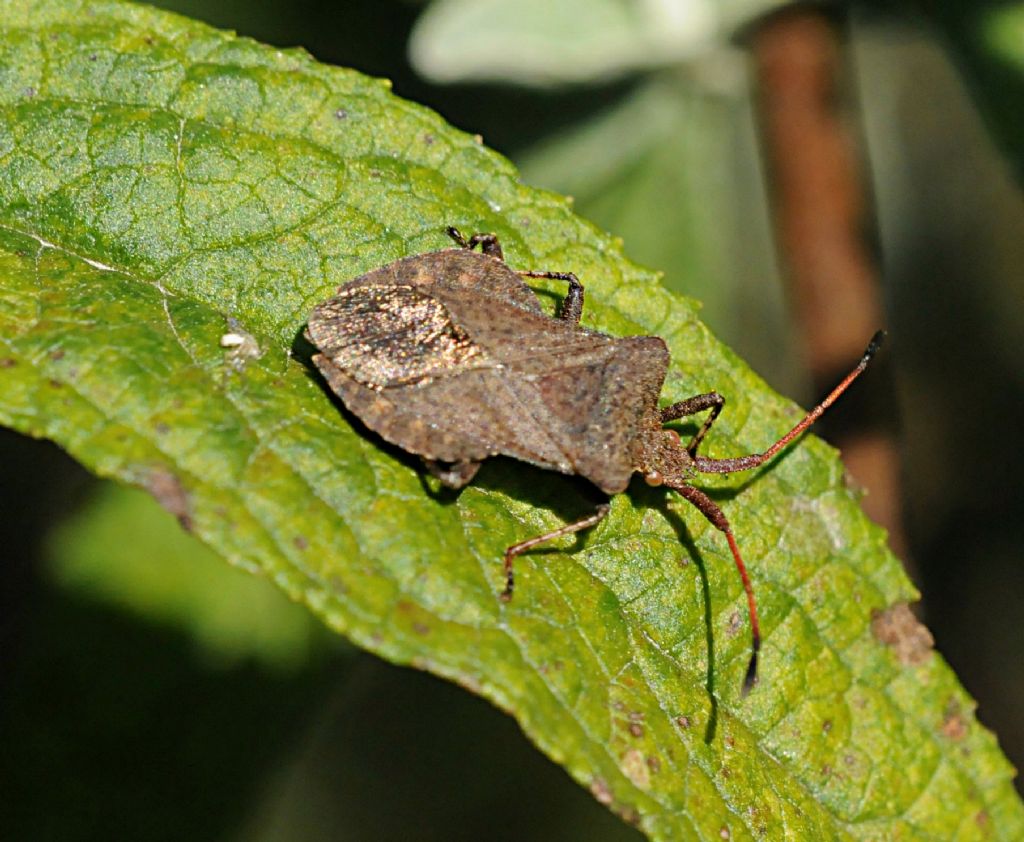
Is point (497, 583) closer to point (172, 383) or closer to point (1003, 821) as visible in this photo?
point (172, 383)

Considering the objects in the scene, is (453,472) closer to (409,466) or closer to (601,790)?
(409,466)

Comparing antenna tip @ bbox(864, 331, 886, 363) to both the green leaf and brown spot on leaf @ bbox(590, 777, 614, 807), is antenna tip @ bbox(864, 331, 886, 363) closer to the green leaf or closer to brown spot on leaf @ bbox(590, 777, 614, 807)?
Answer: the green leaf

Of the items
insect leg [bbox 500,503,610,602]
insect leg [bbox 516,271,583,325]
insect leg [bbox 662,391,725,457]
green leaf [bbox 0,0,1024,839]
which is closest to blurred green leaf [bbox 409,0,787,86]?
green leaf [bbox 0,0,1024,839]

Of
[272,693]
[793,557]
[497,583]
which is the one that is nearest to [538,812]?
[272,693]

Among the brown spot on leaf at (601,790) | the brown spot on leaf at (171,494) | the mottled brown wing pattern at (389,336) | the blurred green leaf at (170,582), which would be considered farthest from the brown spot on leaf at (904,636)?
the blurred green leaf at (170,582)

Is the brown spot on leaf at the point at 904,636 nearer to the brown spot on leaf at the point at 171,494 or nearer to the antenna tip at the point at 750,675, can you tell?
the antenna tip at the point at 750,675
